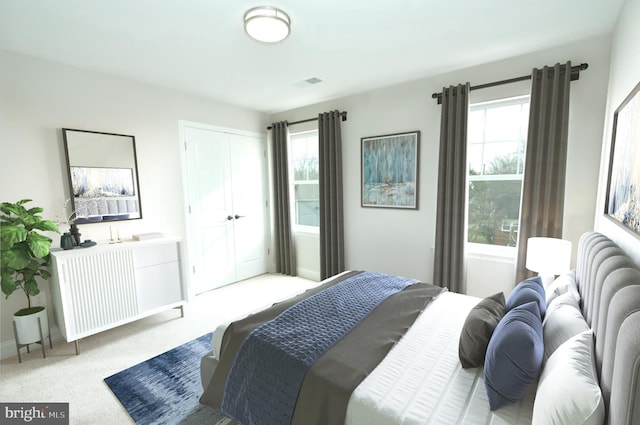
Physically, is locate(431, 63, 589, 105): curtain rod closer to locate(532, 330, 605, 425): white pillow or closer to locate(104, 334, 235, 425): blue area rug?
locate(532, 330, 605, 425): white pillow

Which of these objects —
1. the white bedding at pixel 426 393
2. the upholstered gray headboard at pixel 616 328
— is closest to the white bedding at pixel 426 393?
the white bedding at pixel 426 393

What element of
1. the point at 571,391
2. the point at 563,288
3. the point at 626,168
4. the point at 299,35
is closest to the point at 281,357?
the point at 571,391

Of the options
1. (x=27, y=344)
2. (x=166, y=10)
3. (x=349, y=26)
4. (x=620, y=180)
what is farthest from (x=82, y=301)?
(x=620, y=180)

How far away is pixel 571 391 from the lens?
868mm

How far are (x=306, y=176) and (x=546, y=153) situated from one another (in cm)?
283

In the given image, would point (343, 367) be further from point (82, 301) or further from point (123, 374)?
point (82, 301)

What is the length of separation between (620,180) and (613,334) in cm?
107

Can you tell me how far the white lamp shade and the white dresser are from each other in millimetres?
3256

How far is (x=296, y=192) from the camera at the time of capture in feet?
14.7

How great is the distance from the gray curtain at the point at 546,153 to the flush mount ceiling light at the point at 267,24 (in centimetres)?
214

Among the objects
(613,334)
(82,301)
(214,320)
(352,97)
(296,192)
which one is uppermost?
(352,97)

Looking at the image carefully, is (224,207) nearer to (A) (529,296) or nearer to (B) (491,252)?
(B) (491,252)

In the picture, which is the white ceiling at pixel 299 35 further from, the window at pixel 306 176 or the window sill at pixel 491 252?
the window sill at pixel 491 252

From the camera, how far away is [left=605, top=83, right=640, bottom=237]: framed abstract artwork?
127 cm
